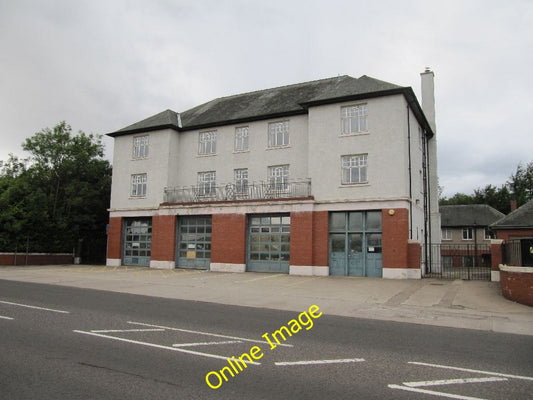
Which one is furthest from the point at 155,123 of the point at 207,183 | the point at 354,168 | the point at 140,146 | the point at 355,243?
the point at 355,243

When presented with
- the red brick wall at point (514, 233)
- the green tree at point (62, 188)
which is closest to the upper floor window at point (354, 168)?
the red brick wall at point (514, 233)

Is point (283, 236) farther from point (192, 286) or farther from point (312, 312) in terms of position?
point (312, 312)

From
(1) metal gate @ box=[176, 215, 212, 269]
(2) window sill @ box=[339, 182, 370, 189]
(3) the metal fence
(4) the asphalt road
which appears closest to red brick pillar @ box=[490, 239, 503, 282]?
(3) the metal fence

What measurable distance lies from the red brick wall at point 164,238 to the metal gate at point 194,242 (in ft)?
1.55

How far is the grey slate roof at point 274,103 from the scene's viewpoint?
22859 millimetres

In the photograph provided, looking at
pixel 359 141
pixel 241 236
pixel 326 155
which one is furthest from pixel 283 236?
pixel 359 141

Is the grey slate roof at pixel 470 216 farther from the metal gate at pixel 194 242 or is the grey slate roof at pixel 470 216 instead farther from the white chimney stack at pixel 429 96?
the metal gate at pixel 194 242

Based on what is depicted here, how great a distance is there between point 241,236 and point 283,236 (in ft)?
8.35

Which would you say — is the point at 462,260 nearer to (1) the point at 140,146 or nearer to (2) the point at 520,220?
(2) the point at 520,220

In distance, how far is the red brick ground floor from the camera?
21062 millimetres

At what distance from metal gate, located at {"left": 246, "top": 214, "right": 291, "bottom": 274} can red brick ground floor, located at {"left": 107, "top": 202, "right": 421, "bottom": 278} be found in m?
0.06

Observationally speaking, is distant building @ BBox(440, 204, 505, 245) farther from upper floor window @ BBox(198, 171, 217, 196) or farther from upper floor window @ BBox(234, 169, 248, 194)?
upper floor window @ BBox(198, 171, 217, 196)

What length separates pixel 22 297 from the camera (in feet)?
39.1

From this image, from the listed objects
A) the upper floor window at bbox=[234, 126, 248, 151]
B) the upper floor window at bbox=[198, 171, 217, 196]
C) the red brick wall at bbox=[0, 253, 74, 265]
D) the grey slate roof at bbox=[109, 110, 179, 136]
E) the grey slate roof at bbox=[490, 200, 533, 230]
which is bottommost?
the red brick wall at bbox=[0, 253, 74, 265]
